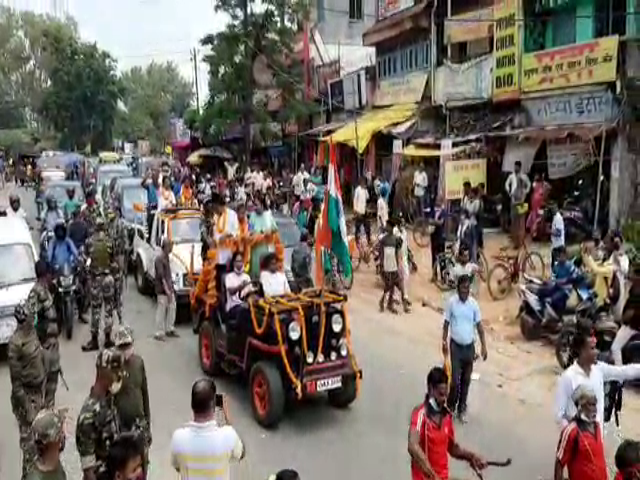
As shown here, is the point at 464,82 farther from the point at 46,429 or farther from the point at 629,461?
the point at 46,429

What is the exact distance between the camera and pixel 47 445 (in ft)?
13.7

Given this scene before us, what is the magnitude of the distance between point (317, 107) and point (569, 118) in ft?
55.1

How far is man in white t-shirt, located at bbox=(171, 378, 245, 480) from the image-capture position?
460 cm

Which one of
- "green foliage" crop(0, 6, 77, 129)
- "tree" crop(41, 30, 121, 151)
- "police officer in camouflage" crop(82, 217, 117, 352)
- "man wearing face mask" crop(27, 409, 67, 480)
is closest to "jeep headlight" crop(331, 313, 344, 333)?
"police officer in camouflage" crop(82, 217, 117, 352)

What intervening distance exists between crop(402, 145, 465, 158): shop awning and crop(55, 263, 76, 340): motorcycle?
436 inches

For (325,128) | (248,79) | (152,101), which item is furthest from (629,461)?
(152,101)

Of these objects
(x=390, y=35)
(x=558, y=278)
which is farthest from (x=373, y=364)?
(x=390, y=35)

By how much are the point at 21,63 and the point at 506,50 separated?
6805cm

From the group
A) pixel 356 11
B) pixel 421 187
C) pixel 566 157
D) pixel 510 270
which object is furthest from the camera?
pixel 356 11

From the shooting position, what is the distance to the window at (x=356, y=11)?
126 feet

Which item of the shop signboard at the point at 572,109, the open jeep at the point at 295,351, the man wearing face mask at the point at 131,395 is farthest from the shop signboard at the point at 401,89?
the man wearing face mask at the point at 131,395

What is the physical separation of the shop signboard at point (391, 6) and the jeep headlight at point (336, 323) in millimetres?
19049

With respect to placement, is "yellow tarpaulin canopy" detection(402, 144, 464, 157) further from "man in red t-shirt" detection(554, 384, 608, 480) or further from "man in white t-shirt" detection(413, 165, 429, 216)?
"man in red t-shirt" detection(554, 384, 608, 480)

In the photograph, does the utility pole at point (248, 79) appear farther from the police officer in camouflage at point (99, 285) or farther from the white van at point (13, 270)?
the police officer in camouflage at point (99, 285)
